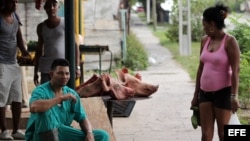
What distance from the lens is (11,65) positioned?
27.1 ft

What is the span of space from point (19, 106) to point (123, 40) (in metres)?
10.6

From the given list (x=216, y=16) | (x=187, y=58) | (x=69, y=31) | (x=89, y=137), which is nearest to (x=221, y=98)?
(x=216, y=16)

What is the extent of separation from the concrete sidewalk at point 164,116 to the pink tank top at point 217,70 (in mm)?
2480

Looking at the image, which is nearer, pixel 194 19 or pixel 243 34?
pixel 243 34

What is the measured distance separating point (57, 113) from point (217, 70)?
58.2 inches

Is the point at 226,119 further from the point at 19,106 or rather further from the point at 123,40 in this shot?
the point at 123,40

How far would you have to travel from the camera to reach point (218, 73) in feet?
21.2

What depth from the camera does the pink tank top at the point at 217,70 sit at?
6414 mm

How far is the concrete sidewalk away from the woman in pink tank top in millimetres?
2415

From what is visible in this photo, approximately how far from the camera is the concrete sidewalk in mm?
9273

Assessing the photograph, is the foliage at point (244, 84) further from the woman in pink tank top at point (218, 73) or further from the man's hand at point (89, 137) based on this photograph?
the man's hand at point (89, 137)

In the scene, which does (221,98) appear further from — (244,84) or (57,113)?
(244,84)

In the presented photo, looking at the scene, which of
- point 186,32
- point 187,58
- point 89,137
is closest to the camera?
point 89,137

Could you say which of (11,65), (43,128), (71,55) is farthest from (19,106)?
(43,128)
